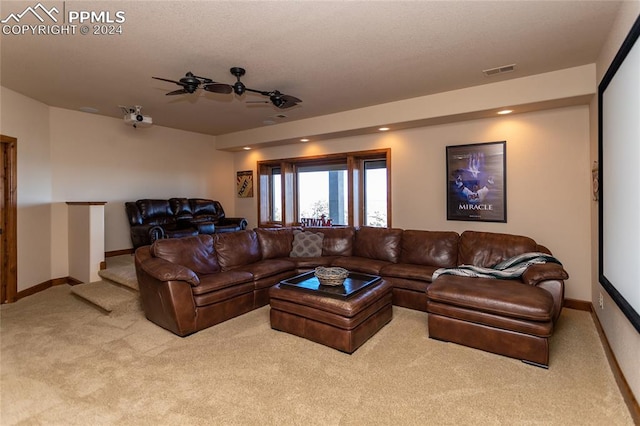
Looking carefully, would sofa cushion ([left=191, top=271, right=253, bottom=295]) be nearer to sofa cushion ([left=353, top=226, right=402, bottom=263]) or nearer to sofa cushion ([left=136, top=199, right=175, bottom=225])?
sofa cushion ([left=353, top=226, right=402, bottom=263])

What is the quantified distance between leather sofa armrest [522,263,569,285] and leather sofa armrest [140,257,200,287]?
128 inches

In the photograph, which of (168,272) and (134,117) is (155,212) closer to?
(134,117)

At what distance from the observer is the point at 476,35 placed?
2.83m

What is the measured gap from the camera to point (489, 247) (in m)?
3.90

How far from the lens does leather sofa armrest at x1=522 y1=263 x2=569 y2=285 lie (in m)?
2.84

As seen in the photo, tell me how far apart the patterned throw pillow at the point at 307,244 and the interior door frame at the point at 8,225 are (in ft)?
12.4

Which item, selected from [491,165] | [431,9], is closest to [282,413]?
[431,9]

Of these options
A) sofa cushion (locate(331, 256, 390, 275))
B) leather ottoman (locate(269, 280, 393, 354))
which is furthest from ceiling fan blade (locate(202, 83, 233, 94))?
sofa cushion (locate(331, 256, 390, 275))

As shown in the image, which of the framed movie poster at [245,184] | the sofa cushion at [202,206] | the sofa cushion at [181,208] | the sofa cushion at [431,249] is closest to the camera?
the sofa cushion at [431,249]

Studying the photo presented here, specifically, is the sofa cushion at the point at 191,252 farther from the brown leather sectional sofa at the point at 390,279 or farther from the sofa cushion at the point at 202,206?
the sofa cushion at the point at 202,206

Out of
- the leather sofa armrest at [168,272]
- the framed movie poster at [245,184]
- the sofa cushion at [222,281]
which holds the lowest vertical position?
the sofa cushion at [222,281]

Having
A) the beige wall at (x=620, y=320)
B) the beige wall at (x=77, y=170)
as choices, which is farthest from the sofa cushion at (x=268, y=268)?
the beige wall at (x=620, y=320)

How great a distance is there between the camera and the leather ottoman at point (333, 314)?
280 centimetres

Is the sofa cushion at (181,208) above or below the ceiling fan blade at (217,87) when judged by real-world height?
below
